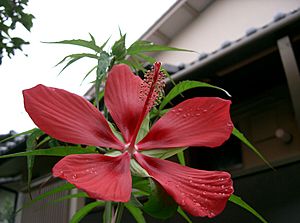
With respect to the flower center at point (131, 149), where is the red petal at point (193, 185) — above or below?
below

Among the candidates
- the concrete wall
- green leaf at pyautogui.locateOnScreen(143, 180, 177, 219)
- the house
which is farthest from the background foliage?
the concrete wall

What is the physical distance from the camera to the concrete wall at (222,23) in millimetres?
4652

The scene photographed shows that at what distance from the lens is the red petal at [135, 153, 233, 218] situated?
367mm

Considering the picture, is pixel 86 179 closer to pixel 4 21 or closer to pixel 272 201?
pixel 4 21

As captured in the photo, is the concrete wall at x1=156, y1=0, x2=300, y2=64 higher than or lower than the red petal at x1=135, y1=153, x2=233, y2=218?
lower

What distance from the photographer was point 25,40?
1394 millimetres

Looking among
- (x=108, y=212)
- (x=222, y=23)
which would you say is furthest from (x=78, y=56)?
(x=222, y=23)

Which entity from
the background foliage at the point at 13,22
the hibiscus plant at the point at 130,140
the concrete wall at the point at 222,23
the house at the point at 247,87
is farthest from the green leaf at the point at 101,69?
the concrete wall at the point at 222,23

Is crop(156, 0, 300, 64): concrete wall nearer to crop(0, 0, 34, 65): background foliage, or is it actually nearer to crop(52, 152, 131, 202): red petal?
crop(0, 0, 34, 65): background foliage

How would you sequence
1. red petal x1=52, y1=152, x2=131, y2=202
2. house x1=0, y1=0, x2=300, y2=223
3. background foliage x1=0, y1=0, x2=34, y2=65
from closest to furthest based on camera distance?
red petal x1=52, y1=152, x2=131, y2=202
background foliage x1=0, y1=0, x2=34, y2=65
house x1=0, y1=0, x2=300, y2=223

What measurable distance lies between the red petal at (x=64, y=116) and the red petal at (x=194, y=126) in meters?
0.06

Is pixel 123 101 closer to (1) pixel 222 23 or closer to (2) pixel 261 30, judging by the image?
(2) pixel 261 30

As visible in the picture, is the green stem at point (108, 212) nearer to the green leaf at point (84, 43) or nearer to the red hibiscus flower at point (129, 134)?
the red hibiscus flower at point (129, 134)

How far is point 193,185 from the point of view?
0.40 metres
